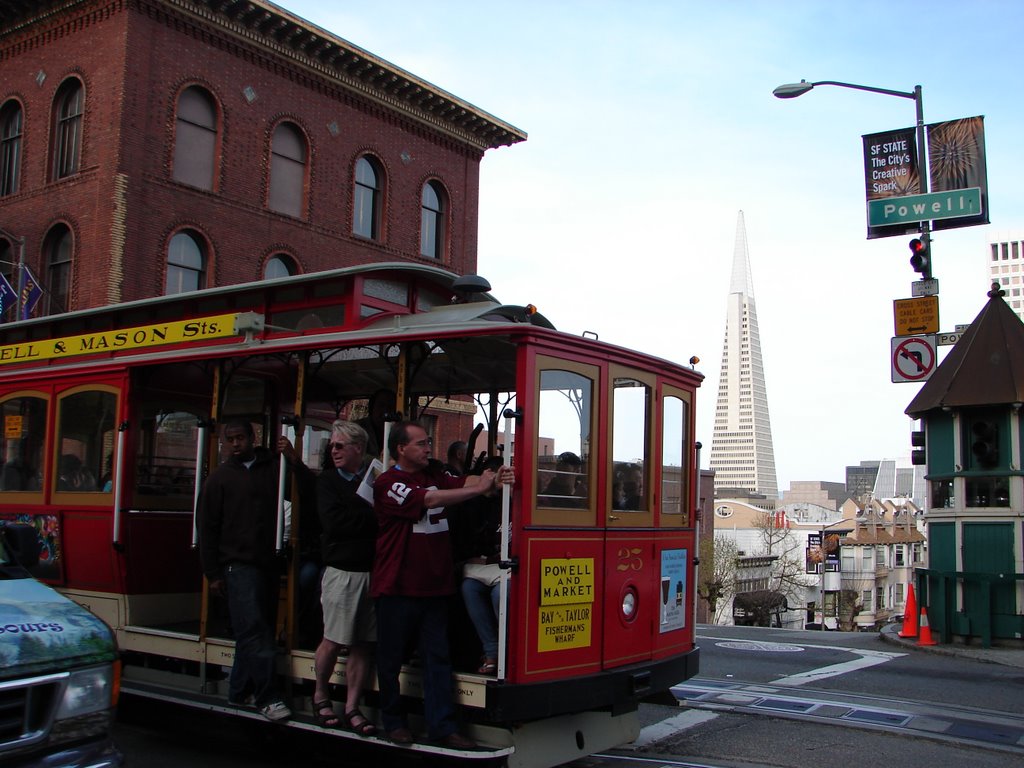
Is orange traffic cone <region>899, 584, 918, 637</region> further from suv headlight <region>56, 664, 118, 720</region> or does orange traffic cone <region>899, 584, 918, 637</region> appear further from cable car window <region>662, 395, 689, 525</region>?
suv headlight <region>56, 664, 118, 720</region>

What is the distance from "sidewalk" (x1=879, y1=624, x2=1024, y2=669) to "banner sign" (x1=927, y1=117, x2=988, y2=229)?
6454 mm

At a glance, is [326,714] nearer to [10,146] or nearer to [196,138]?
[196,138]

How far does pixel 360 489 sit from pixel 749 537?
330ft

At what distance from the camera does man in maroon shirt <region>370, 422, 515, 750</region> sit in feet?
20.5

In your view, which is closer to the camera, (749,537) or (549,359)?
(549,359)

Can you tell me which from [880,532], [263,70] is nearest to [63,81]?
[263,70]

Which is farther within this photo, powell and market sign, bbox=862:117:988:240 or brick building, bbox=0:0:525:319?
brick building, bbox=0:0:525:319

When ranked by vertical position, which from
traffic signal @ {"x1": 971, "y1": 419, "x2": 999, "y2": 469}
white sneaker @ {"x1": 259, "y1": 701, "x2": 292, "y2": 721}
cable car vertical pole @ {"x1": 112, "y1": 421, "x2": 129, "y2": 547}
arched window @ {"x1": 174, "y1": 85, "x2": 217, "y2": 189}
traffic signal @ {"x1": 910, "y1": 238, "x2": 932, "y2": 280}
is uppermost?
arched window @ {"x1": 174, "y1": 85, "x2": 217, "y2": 189}

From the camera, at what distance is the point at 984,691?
1059 centimetres

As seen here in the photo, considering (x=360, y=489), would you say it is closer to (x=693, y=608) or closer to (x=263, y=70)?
(x=693, y=608)

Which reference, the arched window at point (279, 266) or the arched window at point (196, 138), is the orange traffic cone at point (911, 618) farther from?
the arched window at point (196, 138)

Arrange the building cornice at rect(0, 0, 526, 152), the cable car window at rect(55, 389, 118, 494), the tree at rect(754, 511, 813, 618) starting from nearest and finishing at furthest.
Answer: the cable car window at rect(55, 389, 118, 494)
the building cornice at rect(0, 0, 526, 152)
the tree at rect(754, 511, 813, 618)

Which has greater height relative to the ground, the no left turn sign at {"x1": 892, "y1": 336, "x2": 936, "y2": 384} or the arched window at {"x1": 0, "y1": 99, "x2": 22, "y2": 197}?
the arched window at {"x1": 0, "y1": 99, "x2": 22, "y2": 197}

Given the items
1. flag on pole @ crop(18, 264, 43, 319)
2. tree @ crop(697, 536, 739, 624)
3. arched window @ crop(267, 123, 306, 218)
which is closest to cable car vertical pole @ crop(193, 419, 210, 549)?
flag on pole @ crop(18, 264, 43, 319)
